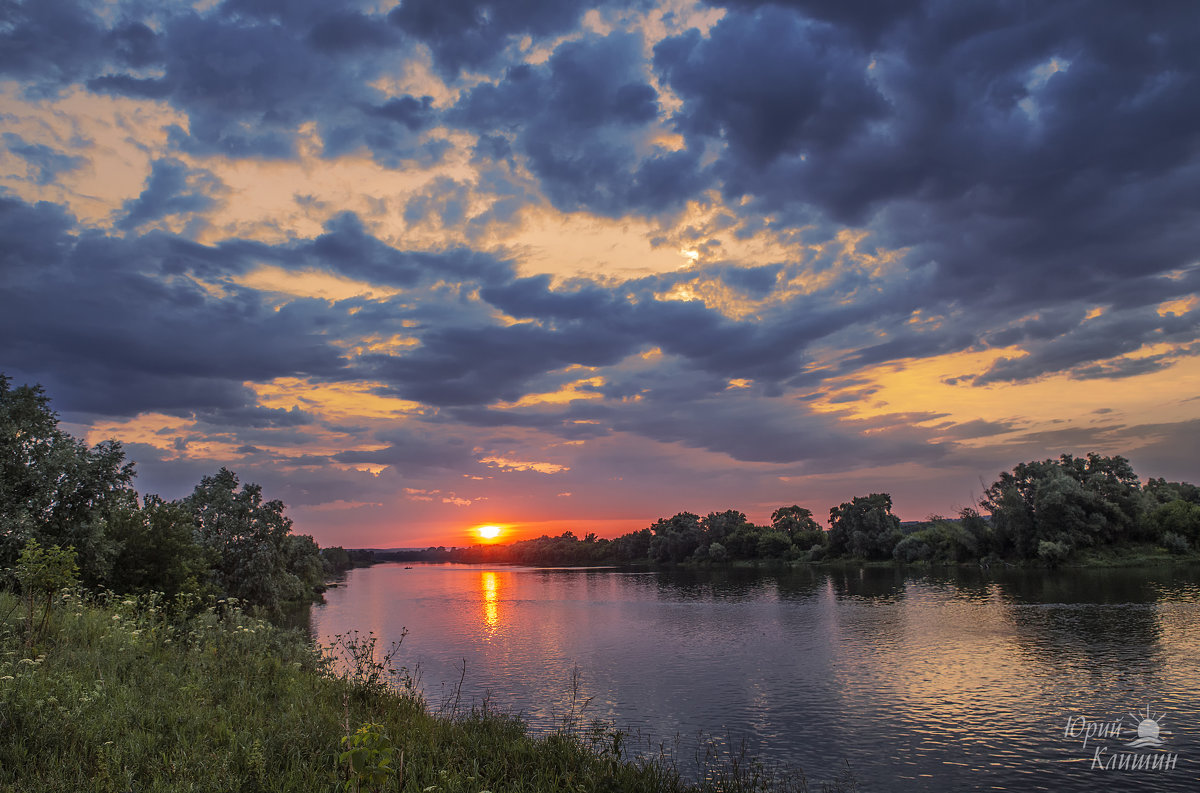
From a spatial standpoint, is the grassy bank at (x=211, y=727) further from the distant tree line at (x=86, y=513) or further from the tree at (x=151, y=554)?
the tree at (x=151, y=554)

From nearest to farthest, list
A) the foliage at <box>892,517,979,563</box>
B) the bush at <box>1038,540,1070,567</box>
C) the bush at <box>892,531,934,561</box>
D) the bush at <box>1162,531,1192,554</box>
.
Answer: the bush at <box>1162,531,1192,554</box>, the bush at <box>1038,540,1070,567</box>, the foliage at <box>892,517,979,563</box>, the bush at <box>892,531,934,561</box>

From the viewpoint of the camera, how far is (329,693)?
17078mm

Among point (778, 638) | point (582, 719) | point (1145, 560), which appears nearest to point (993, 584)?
point (1145, 560)

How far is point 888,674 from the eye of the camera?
37.5 m

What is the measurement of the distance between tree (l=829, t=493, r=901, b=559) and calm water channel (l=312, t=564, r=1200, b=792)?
65.8 meters

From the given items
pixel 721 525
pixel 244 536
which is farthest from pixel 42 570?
pixel 721 525

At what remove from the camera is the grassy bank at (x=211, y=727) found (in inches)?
377

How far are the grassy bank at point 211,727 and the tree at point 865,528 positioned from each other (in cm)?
14232

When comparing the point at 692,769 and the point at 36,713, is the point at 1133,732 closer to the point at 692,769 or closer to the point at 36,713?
the point at 692,769

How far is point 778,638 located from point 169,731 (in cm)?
4929

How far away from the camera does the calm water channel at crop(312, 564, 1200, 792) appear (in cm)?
2397
